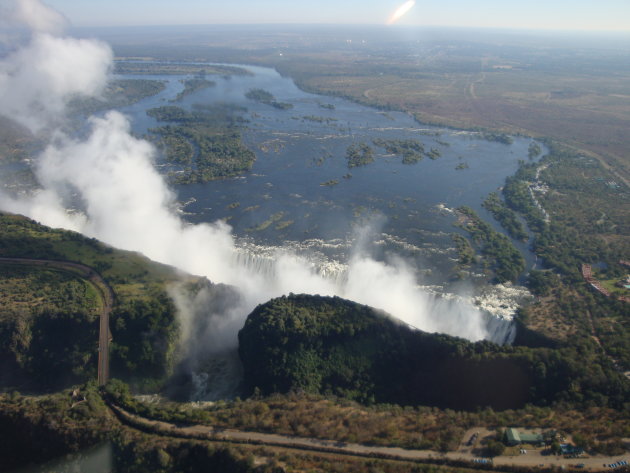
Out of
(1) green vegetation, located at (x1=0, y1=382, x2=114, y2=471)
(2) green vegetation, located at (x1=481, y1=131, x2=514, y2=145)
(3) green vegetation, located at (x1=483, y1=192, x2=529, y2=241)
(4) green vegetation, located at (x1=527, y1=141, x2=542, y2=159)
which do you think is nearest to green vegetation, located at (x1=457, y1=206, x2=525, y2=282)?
(3) green vegetation, located at (x1=483, y1=192, x2=529, y2=241)

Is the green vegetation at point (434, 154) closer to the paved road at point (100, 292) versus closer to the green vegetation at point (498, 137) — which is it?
the green vegetation at point (498, 137)

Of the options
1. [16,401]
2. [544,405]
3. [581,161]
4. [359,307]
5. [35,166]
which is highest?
[581,161]

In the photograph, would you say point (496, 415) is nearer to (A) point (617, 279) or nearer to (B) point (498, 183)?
(A) point (617, 279)

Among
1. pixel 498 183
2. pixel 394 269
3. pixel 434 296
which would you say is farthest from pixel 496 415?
pixel 498 183

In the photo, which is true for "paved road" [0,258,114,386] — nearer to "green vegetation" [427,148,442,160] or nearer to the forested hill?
the forested hill

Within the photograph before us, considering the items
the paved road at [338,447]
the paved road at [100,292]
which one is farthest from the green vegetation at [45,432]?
the paved road at [100,292]
